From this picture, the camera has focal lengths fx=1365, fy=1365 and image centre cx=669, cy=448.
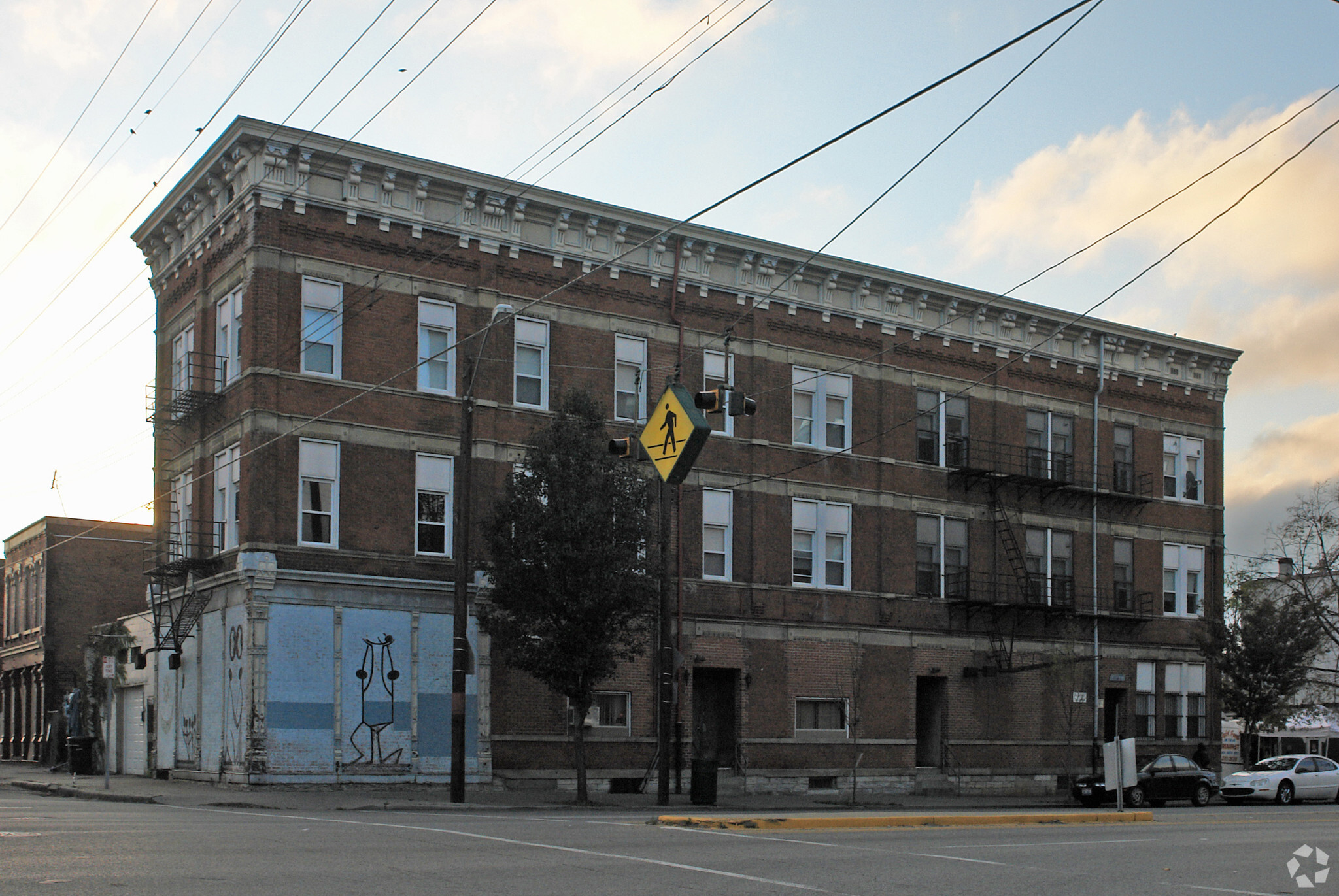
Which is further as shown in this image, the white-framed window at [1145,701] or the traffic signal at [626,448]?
the white-framed window at [1145,701]

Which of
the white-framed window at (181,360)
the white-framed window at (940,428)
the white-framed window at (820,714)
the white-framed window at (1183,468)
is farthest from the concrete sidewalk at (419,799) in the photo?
the white-framed window at (1183,468)

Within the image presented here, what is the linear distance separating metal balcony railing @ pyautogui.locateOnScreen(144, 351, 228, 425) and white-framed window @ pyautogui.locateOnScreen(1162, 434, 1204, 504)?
28883mm

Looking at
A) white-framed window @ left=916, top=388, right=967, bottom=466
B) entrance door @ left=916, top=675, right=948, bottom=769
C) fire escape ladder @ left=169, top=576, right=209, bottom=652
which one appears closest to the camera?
fire escape ladder @ left=169, top=576, right=209, bottom=652

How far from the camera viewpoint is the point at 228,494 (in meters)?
29.5

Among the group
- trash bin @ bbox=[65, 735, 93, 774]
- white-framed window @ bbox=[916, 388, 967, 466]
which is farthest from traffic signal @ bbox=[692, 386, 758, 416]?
trash bin @ bbox=[65, 735, 93, 774]

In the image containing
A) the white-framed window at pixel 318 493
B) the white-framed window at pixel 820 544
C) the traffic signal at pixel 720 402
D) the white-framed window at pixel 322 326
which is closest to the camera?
the traffic signal at pixel 720 402

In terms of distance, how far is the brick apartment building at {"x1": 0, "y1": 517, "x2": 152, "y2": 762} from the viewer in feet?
151

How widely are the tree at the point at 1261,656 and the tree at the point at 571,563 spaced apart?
22816 mm

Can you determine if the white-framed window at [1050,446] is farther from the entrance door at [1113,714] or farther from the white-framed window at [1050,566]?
the entrance door at [1113,714]

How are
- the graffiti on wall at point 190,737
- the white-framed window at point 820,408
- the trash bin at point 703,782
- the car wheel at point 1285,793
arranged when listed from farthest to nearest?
the white-framed window at point 820,408
the car wheel at point 1285,793
the graffiti on wall at point 190,737
the trash bin at point 703,782

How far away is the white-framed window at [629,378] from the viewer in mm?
33031

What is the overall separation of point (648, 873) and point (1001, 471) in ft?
94.1

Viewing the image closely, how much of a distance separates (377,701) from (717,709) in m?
9.38

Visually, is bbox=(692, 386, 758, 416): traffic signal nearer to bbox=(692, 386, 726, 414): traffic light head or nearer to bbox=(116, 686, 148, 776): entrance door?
bbox=(692, 386, 726, 414): traffic light head
